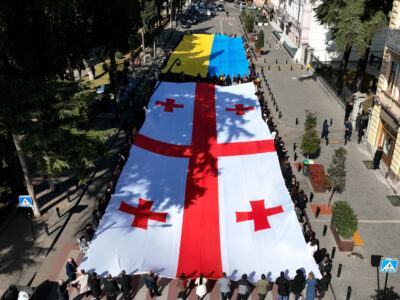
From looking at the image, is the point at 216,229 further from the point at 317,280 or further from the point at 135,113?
the point at 135,113

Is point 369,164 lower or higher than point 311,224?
higher

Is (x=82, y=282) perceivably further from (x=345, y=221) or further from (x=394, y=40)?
(x=394, y=40)

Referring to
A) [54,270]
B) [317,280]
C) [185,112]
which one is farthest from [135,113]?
[317,280]

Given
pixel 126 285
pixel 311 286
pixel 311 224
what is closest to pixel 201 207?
pixel 126 285

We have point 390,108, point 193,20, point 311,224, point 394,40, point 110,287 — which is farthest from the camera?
point 193,20

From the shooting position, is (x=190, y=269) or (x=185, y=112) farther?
(x=185, y=112)

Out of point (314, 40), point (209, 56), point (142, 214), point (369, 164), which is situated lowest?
point (369, 164)

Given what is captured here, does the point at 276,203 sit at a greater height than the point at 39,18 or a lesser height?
lesser
